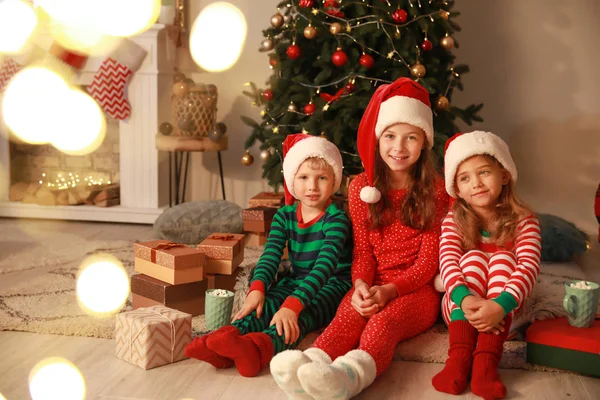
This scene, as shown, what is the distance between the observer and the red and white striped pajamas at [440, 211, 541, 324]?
1868 mm

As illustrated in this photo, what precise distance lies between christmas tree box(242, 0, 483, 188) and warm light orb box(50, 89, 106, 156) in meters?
1.24

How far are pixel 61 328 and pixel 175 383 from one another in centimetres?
55

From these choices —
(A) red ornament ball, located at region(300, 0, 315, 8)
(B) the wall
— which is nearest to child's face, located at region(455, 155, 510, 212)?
(A) red ornament ball, located at region(300, 0, 315, 8)

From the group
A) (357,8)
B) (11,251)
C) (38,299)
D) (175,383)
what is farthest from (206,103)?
(175,383)

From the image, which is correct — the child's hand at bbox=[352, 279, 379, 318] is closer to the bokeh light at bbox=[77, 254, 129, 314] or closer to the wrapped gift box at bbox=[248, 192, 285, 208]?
the bokeh light at bbox=[77, 254, 129, 314]

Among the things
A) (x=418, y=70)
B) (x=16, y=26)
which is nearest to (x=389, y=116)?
(x=418, y=70)

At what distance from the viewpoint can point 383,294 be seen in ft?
6.50

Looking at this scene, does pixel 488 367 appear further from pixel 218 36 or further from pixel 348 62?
pixel 218 36

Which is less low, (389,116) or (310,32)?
(310,32)

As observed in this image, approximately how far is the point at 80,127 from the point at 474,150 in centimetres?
292

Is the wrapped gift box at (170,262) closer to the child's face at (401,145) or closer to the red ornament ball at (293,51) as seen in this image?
the child's face at (401,145)

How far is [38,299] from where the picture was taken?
244cm

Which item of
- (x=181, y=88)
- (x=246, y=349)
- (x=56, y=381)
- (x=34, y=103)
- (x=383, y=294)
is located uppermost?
(x=181, y=88)

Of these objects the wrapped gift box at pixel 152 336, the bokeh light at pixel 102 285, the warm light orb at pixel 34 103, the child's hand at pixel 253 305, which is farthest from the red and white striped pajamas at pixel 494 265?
the warm light orb at pixel 34 103
